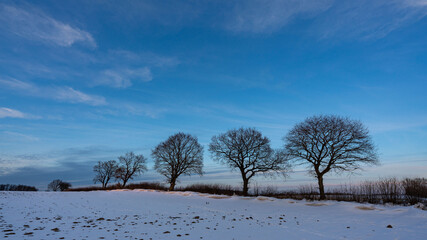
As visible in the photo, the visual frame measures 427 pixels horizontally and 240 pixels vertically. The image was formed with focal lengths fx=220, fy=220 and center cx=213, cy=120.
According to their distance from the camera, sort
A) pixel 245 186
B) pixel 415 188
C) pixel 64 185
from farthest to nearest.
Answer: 1. pixel 64 185
2. pixel 245 186
3. pixel 415 188

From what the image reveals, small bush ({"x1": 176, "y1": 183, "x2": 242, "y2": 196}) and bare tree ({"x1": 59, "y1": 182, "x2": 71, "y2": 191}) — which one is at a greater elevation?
small bush ({"x1": 176, "y1": 183, "x2": 242, "y2": 196})

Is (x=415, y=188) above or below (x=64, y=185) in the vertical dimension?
above

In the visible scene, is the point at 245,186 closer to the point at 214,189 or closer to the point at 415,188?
the point at 214,189

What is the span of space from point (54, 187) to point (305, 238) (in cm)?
12778

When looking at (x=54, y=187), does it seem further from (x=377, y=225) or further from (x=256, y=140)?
(x=377, y=225)

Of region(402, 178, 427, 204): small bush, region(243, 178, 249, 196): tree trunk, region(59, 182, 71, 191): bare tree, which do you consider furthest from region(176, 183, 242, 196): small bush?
region(59, 182, 71, 191): bare tree

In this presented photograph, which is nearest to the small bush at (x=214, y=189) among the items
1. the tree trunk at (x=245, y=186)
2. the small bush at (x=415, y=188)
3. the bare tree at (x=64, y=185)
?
the tree trunk at (x=245, y=186)

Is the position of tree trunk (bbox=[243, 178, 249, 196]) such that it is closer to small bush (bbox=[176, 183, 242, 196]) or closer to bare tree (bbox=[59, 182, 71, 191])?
small bush (bbox=[176, 183, 242, 196])

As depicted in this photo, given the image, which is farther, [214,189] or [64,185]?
[64,185]

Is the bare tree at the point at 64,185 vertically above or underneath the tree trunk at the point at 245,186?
underneath

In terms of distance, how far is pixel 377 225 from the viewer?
11.4 m

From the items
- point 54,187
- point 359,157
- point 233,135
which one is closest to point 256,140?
point 233,135

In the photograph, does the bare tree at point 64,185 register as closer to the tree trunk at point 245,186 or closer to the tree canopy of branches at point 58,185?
the tree canopy of branches at point 58,185

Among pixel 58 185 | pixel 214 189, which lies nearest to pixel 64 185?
pixel 58 185
